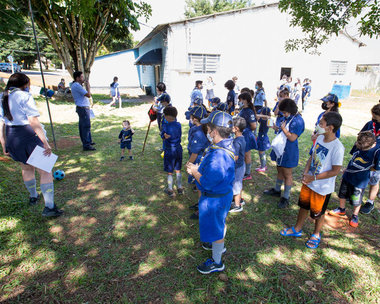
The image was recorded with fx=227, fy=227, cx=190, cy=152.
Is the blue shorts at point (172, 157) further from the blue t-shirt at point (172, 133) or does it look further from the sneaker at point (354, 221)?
the sneaker at point (354, 221)

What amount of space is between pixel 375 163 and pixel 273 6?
574 inches

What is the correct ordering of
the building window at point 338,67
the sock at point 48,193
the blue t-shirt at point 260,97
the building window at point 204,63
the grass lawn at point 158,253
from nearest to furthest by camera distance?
1. the grass lawn at point 158,253
2. the sock at point 48,193
3. the blue t-shirt at point 260,97
4. the building window at point 204,63
5. the building window at point 338,67

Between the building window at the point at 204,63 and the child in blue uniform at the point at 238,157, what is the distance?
11.6 meters

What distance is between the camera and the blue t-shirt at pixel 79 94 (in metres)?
6.04

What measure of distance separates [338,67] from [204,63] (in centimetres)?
1167

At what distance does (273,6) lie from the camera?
14359mm

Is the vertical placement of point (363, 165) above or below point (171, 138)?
below

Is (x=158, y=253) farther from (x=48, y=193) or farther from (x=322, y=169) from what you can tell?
(x=322, y=169)

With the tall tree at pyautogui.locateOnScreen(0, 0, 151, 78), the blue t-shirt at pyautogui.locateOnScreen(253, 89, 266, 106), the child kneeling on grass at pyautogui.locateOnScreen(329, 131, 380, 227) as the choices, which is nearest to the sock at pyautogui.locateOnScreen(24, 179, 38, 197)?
the child kneeling on grass at pyautogui.locateOnScreen(329, 131, 380, 227)

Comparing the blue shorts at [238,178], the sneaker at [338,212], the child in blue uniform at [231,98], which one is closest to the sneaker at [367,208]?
the sneaker at [338,212]

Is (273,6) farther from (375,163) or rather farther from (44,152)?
(44,152)

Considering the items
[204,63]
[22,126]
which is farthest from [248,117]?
[204,63]

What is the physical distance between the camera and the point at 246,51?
48.8ft

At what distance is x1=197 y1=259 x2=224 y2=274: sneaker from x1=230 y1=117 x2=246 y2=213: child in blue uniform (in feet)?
4.29
